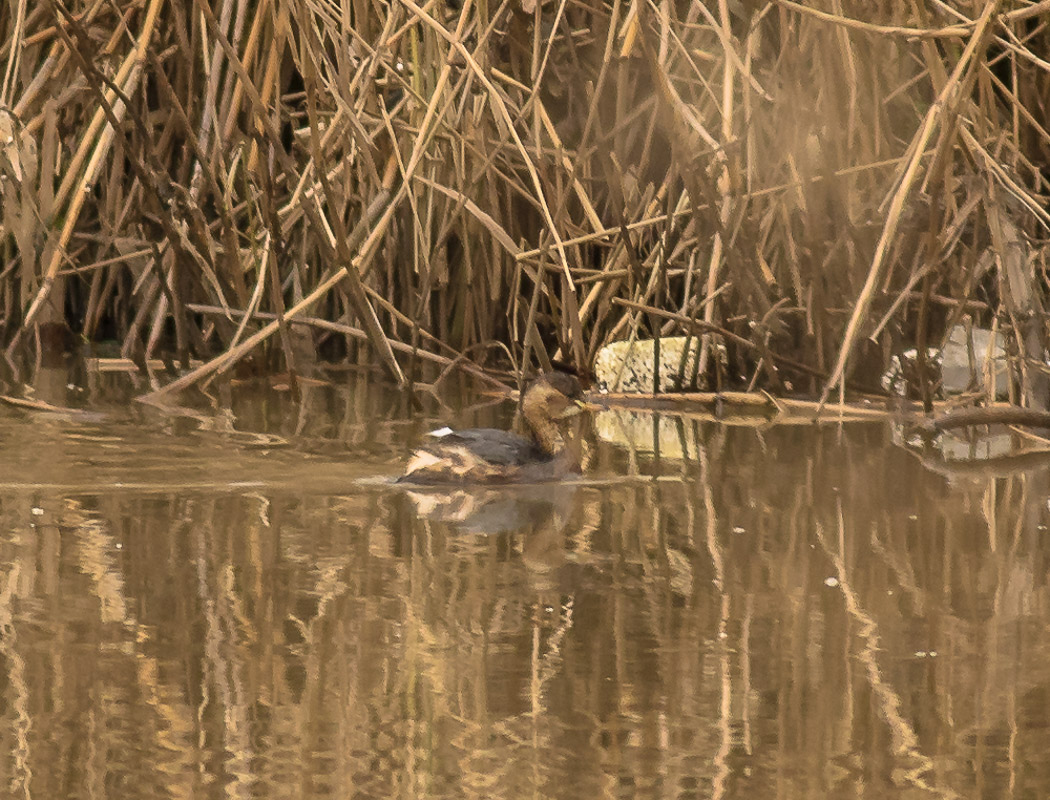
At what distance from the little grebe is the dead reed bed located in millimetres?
724

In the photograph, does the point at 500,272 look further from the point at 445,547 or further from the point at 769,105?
the point at 445,547

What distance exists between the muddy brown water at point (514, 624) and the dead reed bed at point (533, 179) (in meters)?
0.77

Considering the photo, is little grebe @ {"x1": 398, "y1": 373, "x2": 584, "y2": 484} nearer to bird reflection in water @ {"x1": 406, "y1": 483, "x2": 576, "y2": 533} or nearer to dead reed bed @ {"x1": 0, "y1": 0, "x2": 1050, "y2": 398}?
bird reflection in water @ {"x1": 406, "y1": 483, "x2": 576, "y2": 533}

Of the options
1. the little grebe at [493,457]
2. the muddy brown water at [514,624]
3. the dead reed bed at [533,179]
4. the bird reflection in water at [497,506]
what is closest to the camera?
the muddy brown water at [514,624]

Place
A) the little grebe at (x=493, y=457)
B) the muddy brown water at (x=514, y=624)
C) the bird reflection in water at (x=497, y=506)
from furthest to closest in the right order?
the little grebe at (x=493, y=457) → the bird reflection in water at (x=497, y=506) → the muddy brown water at (x=514, y=624)

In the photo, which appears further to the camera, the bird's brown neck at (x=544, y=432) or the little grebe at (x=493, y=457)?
the bird's brown neck at (x=544, y=432)

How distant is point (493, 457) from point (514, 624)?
151 centimetres

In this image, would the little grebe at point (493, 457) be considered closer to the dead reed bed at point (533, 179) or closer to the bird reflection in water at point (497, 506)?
the bird reflection in water at point (497, 506)

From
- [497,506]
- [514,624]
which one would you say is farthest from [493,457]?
[514,624]

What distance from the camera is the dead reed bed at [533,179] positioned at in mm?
5180

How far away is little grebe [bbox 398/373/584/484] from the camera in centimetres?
445

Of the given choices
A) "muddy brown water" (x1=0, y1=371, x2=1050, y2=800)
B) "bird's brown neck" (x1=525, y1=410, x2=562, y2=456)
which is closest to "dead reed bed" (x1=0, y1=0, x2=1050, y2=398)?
"bird's brown neck" (x1=525, y1=410, x2=562, y2=456)

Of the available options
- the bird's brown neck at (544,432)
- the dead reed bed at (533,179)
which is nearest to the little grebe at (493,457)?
the bird's brown neck at (544,432)

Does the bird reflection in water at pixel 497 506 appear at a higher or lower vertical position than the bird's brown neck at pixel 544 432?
lower
